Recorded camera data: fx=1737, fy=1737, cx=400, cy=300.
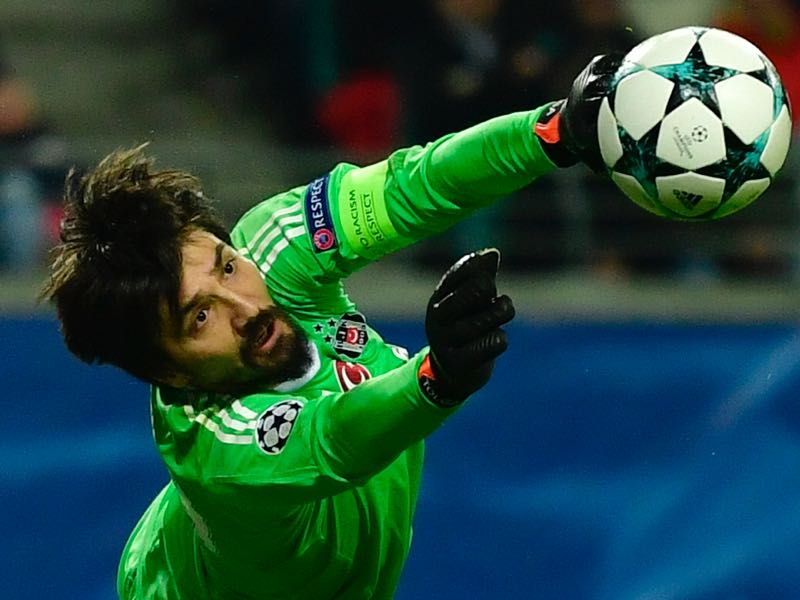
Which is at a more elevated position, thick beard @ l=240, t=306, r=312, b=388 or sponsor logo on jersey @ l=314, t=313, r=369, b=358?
thick beard @ l=240, t=306, r=312, b=388

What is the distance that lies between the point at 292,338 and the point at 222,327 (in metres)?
0.18

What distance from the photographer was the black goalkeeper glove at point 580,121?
3.44m

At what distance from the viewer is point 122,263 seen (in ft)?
11.4

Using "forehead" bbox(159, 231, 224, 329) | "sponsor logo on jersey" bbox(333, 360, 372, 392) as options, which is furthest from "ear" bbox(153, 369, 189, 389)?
"sponsor logo on jersey" bbox(333, 360, 372, 392)

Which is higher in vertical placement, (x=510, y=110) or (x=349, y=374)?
(x=349, y=374)

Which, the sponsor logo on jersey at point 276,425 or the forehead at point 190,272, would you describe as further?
the forehead at point 190,272

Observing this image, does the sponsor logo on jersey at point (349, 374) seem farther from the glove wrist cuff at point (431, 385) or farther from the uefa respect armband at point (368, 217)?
the glove wrist cuff at point (431, 385)

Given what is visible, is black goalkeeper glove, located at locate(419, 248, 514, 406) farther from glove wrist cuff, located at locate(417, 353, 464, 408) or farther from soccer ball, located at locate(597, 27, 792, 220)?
soccer ball, located at locate(597, 27, 792, 220)

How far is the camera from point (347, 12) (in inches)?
254

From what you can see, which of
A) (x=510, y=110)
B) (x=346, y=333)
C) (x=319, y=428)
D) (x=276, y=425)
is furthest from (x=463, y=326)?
(x=510, y=110)

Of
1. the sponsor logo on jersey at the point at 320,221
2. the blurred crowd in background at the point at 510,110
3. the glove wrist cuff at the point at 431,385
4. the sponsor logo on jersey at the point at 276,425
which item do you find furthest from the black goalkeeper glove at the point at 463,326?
the blurred crowd in background at the point at 510,110

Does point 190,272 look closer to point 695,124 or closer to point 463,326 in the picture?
point 463,326

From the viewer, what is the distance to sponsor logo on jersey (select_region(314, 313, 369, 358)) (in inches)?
152

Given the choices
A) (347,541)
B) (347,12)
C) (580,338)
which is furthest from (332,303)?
(347,12)
